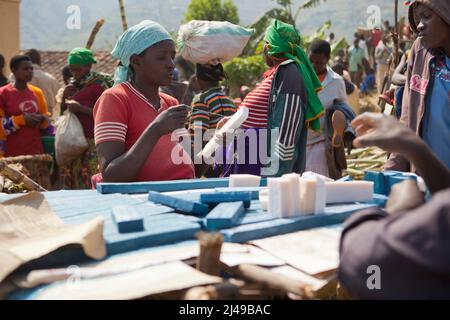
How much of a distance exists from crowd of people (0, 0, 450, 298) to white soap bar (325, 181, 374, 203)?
1.12 feet

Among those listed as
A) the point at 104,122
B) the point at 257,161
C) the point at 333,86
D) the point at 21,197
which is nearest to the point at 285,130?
the point at 257,161

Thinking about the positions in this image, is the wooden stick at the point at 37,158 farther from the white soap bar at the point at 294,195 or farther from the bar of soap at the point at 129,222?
the white soap bar at the point at 294,195

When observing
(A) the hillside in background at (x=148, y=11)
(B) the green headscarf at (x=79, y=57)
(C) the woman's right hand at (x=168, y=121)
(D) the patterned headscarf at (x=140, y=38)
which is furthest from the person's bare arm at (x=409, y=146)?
(B) the green headscarf at (x=79, y=57)

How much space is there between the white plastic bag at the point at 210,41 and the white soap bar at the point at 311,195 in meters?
2.61

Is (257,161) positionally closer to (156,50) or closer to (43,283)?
(156,50)

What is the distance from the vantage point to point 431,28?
3004 millimetres

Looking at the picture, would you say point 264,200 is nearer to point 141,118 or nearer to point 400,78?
point 141,118

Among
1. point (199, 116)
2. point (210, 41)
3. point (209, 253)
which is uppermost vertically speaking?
point (210, 41)

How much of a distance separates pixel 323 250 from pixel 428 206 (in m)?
0.57

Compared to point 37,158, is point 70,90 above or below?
above

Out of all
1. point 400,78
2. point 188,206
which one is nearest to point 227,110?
point 400,78

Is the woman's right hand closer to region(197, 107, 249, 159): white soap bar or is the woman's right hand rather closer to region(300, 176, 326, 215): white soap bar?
region(197, 107, 249, 159): white soap bar

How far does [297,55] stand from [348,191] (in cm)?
190

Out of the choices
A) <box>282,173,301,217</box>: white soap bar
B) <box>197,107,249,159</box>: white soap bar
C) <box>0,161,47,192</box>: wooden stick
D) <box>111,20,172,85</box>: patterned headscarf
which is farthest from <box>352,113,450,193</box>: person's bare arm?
<box>0,161,47,192</box>: wooden stick
